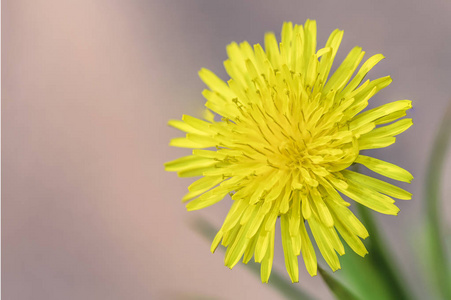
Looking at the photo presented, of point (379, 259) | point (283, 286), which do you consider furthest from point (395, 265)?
point (283, 286)

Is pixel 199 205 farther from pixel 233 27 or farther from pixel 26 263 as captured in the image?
pixel 26 263

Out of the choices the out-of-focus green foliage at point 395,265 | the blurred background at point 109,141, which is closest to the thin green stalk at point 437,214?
the out-of-focus green foliage at point 395,265

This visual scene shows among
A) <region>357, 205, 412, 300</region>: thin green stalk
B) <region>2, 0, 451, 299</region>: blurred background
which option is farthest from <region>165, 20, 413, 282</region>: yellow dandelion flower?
<region>2, 0, 451, 299</region>: blurred background

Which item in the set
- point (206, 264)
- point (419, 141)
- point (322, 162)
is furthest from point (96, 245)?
point (419, 141)

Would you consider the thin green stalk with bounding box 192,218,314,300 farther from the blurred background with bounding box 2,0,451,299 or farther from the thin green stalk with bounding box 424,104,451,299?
the thin green stalk with bounding box 424,104,451,299

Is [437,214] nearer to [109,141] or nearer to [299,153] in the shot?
[299,153]

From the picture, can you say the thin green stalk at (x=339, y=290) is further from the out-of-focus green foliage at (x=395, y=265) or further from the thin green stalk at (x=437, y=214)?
the thin green stalk at (x=437, y=214)

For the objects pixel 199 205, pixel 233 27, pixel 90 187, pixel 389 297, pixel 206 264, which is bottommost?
pixel 389 297
